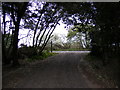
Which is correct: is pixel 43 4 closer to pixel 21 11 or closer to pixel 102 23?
pixel 21 11

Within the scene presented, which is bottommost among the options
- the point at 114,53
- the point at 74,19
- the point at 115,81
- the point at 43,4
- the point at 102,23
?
the point at 115,81

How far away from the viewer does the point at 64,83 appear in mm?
4656

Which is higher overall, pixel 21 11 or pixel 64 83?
pixel 21 11

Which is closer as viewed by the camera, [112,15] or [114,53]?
[112,15]

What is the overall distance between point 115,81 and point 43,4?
7.24 metres

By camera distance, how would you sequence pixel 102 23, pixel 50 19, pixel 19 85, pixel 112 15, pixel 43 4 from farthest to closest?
pixel 50 19
pixel 43 4
pixel 102 23
pixel 112 15
pixel 19 85

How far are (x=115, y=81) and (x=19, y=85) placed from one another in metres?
3.82

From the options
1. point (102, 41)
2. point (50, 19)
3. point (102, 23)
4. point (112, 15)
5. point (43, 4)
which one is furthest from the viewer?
point (50, 19)

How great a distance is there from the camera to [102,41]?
7.01m

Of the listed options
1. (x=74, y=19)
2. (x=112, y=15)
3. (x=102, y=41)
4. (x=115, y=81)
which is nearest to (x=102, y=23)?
(x=112, y=15)

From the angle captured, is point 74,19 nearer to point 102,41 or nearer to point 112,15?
point 102,41

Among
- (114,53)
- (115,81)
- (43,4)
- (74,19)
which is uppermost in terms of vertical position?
(43,4)

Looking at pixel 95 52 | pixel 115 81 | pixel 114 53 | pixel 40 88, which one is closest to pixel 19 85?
pixel 40 88

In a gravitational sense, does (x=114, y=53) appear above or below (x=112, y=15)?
below
